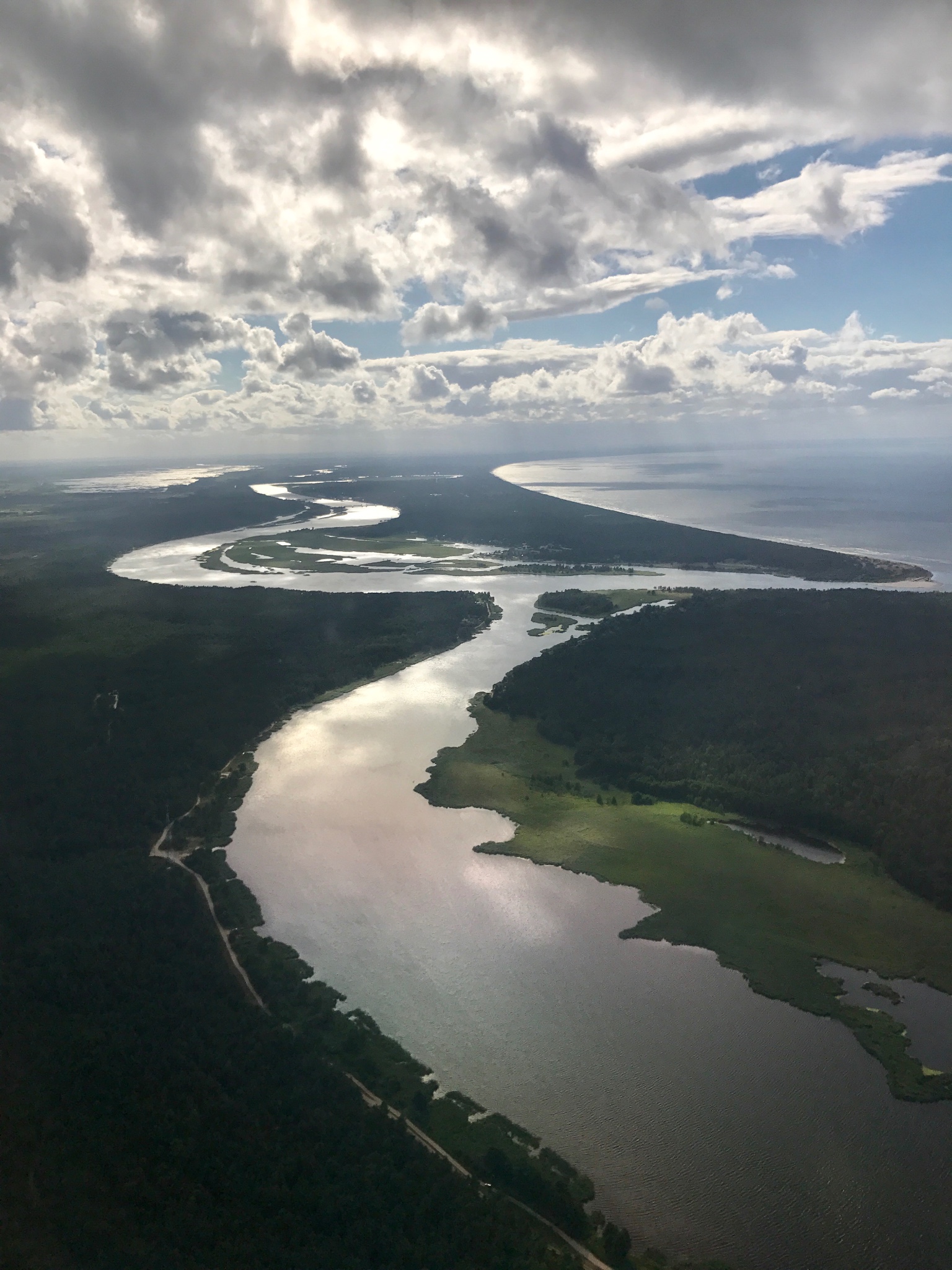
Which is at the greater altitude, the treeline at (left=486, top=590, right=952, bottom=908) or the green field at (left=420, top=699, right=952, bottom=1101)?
the treeline at (left=486, top=590, right=952, bottom=908)

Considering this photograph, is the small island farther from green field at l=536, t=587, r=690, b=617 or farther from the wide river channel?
green field at l=536, t=587, r=690, b=617

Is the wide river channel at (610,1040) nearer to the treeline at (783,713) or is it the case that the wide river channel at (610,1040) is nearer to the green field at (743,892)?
the green field at (743,892)

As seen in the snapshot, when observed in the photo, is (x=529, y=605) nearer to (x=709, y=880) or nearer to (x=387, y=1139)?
(x=709, y=880)

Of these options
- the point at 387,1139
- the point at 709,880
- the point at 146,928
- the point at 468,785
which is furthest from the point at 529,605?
the point at 387,1139

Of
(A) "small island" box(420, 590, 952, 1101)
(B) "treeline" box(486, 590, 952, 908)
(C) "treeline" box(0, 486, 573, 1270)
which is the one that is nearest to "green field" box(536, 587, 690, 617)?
(B) "treeline" box(486, 590, 952, 908)

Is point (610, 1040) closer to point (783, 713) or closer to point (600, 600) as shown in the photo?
point (783, 713)

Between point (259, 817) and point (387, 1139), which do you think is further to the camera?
point (259, 817)

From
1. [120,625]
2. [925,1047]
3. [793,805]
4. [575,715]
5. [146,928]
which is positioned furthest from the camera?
[120,625]

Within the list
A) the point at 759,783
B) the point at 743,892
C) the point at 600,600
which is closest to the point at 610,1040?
the point at 743,892
